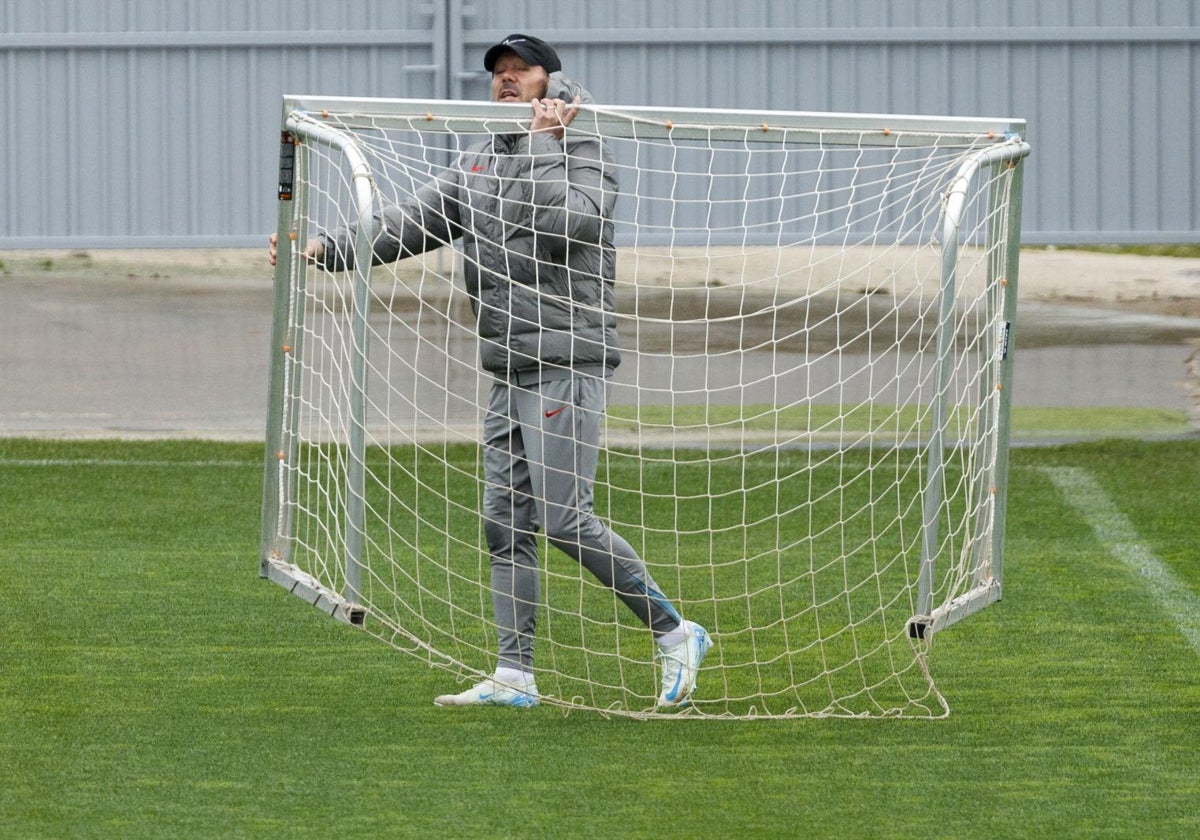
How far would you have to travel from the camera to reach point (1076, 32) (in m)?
11.6

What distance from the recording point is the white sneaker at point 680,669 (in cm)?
527

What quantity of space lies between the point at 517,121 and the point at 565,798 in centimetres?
182

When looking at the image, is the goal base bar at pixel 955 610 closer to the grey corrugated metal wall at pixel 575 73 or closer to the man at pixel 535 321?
the man at pixel 535 321

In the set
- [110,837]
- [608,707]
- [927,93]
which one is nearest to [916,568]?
[608,707]

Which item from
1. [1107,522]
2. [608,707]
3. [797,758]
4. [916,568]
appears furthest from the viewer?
[1107,522]

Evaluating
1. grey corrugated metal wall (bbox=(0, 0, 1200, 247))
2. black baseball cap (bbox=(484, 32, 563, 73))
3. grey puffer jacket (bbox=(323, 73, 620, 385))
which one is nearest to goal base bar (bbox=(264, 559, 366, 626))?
grey puffer jacket (bbox=(323, 73, 620, 385))

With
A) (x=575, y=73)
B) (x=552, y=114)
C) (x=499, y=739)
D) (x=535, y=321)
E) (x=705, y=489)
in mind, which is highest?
(x=575, y=73)

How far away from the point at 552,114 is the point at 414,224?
53cm

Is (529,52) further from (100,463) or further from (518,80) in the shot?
(100,463)

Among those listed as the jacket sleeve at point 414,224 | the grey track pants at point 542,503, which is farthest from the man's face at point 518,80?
the grey track pants at point 542,503

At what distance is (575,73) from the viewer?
11633mm

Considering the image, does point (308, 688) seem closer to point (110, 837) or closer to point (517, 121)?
point (110, 837)

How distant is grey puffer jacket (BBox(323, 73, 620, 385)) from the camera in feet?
16.4

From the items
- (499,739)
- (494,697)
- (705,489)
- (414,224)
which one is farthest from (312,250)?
(705,489)
